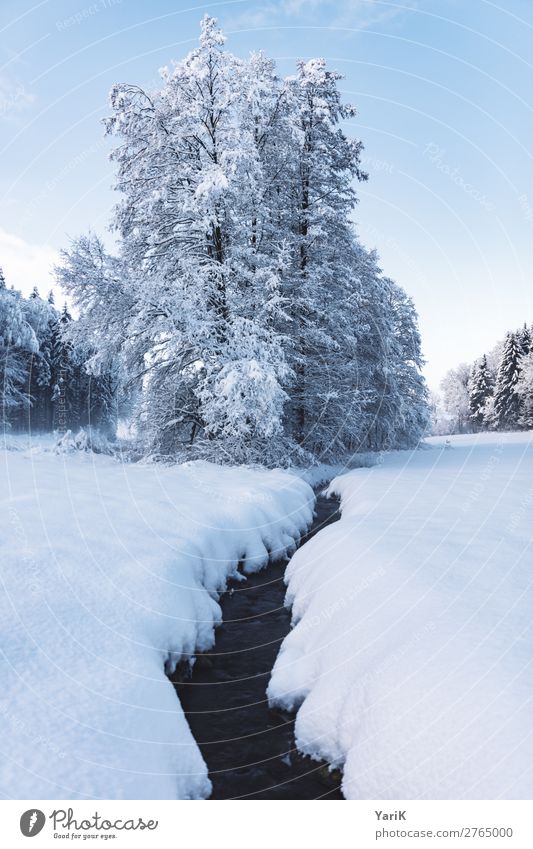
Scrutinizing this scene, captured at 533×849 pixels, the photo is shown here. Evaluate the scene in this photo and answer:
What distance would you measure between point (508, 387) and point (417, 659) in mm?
57384

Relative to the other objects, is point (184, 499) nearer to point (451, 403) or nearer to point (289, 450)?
point (289, 450)

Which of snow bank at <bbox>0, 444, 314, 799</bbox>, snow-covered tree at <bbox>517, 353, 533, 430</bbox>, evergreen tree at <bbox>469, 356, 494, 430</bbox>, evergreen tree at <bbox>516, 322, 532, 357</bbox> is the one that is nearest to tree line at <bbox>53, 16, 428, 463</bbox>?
snow bank at <bbox>0, 444, 314, 799</bbox>

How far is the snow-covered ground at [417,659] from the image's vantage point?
2645 mm

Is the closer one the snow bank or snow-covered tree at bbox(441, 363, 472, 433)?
the snow bank

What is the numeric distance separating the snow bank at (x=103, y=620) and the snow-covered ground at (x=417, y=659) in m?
1.11

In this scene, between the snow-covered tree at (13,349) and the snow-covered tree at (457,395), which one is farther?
the snow-covered tree at (457,395)

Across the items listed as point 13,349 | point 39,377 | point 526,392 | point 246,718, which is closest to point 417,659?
point 246,718

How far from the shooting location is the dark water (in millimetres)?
3467

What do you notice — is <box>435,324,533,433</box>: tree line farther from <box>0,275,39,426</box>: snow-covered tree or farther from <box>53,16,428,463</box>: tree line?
<box>0,275,39,426</box>: snow-covered tree

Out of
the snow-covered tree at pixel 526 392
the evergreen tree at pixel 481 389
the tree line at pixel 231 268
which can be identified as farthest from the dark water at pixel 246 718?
the evergreen tree at pixel 481 389

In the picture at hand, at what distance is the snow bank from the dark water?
0.29 meters

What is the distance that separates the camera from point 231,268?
13398mm

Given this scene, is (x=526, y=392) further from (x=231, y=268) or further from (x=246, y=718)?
(x=246, y=718)

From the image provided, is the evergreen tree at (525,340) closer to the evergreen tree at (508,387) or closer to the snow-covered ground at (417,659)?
the evergreen tree at (508,387)
